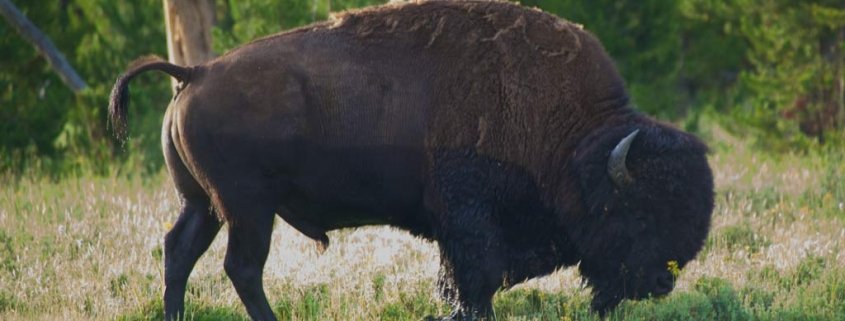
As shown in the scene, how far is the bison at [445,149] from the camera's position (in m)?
6.49

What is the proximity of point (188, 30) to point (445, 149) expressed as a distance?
5.84 metres

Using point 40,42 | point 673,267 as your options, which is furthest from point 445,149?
point 40,42

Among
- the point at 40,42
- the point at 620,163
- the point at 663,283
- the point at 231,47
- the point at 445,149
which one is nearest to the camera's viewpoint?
the point at 620,163

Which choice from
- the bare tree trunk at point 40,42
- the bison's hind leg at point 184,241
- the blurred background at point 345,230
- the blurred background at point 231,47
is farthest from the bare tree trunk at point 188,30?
the bison's hind leg at point 184,241

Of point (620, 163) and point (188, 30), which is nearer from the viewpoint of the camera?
point (620, 163)

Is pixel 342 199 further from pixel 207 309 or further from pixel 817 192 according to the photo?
pixel 817 192

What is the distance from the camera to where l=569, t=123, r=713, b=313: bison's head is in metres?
6.59

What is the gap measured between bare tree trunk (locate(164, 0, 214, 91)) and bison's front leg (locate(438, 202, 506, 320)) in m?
5.70

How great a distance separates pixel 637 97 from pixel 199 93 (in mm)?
12157

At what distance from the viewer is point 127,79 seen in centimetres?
663

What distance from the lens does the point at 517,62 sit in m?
6.72

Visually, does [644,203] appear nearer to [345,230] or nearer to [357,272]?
[357,272]

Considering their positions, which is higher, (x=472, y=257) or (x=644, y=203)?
(x=644, y=203)

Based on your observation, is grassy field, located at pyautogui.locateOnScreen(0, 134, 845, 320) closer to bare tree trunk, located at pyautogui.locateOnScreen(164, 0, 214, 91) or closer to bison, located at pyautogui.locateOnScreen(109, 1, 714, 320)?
bison, located at pyautogui.locateOnScreen(109, 1, 714, 320)
